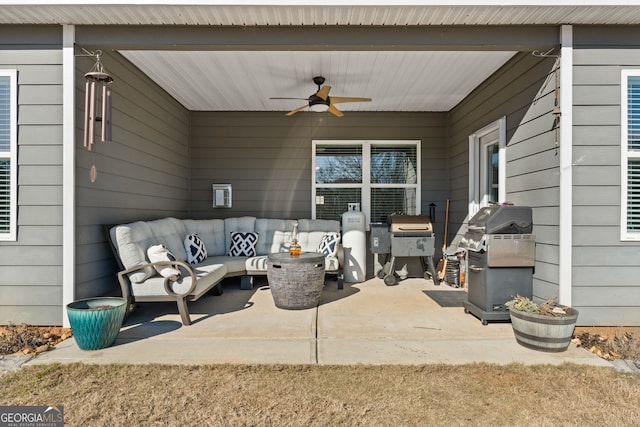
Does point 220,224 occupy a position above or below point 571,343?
above

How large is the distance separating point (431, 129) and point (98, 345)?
18.2ft

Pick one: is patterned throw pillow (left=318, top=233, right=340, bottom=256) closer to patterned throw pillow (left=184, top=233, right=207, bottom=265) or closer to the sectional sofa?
the sectional sofa

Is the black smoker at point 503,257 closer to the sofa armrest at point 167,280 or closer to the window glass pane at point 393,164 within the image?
the sofa armrest at point 167,280

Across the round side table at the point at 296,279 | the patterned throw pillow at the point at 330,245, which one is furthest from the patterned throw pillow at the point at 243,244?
the round side table at the point at 296,279

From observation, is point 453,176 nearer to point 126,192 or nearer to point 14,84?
point 126,192

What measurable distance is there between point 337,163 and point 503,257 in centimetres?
346

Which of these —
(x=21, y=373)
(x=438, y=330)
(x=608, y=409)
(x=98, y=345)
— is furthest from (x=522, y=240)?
(x=21, y=373)

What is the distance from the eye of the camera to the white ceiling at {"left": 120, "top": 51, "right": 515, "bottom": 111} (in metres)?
3.95

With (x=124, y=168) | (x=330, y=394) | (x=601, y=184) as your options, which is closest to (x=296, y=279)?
(x=330, y=394)

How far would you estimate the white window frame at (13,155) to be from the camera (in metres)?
3.22

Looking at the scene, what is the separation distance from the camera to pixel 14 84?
3.23 meters

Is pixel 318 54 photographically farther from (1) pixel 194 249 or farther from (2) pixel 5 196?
(2) pixel 5 196

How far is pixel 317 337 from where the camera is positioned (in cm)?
300

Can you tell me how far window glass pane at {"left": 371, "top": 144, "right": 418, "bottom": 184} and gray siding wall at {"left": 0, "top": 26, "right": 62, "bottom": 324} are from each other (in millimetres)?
4458
